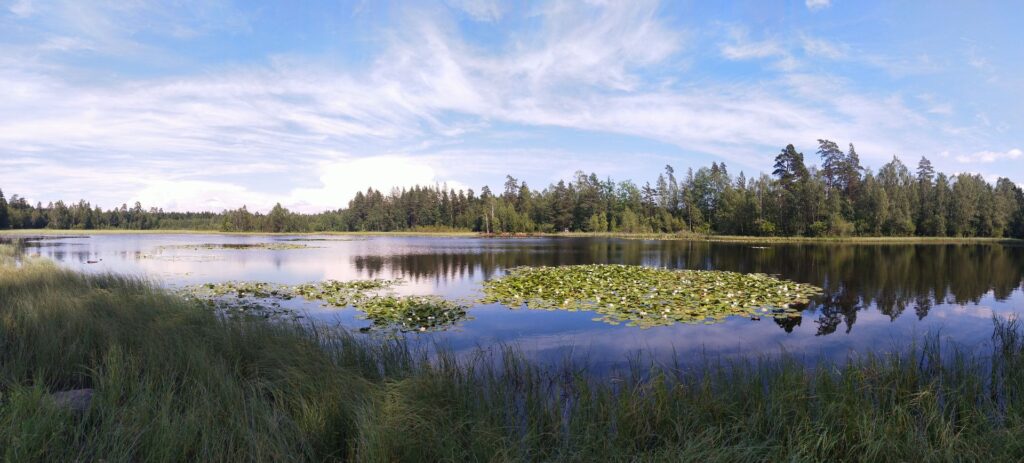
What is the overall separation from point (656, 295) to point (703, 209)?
293ft

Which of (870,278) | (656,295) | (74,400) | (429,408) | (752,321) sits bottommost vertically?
(752,321)

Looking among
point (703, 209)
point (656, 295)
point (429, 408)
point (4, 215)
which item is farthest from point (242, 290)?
point (4, 215)

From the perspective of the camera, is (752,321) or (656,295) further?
(656,295)

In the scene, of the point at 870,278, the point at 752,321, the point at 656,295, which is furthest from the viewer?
the point at 870,278

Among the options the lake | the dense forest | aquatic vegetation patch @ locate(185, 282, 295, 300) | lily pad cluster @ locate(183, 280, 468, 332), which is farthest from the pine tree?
lily pad cluster @ locate(183, 280, 468, 332)

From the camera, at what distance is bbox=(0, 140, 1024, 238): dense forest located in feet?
225

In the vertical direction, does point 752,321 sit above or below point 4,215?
below

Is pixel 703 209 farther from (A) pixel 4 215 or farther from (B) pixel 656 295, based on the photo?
(A) pixel 4 215

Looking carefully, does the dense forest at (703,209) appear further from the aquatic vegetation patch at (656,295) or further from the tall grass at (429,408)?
the tall grass at (429,408)

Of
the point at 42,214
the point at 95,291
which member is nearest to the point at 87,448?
the point at 95,291

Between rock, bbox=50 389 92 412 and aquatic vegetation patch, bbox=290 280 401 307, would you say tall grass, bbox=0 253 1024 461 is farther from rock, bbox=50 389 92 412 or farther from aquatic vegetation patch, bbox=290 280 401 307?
aquatic vegetation patch, bbox=290 280 401 307

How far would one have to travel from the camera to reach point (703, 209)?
97750mm

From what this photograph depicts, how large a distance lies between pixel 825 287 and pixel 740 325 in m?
10.4

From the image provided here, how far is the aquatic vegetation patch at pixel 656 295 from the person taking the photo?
1296 centimetres
